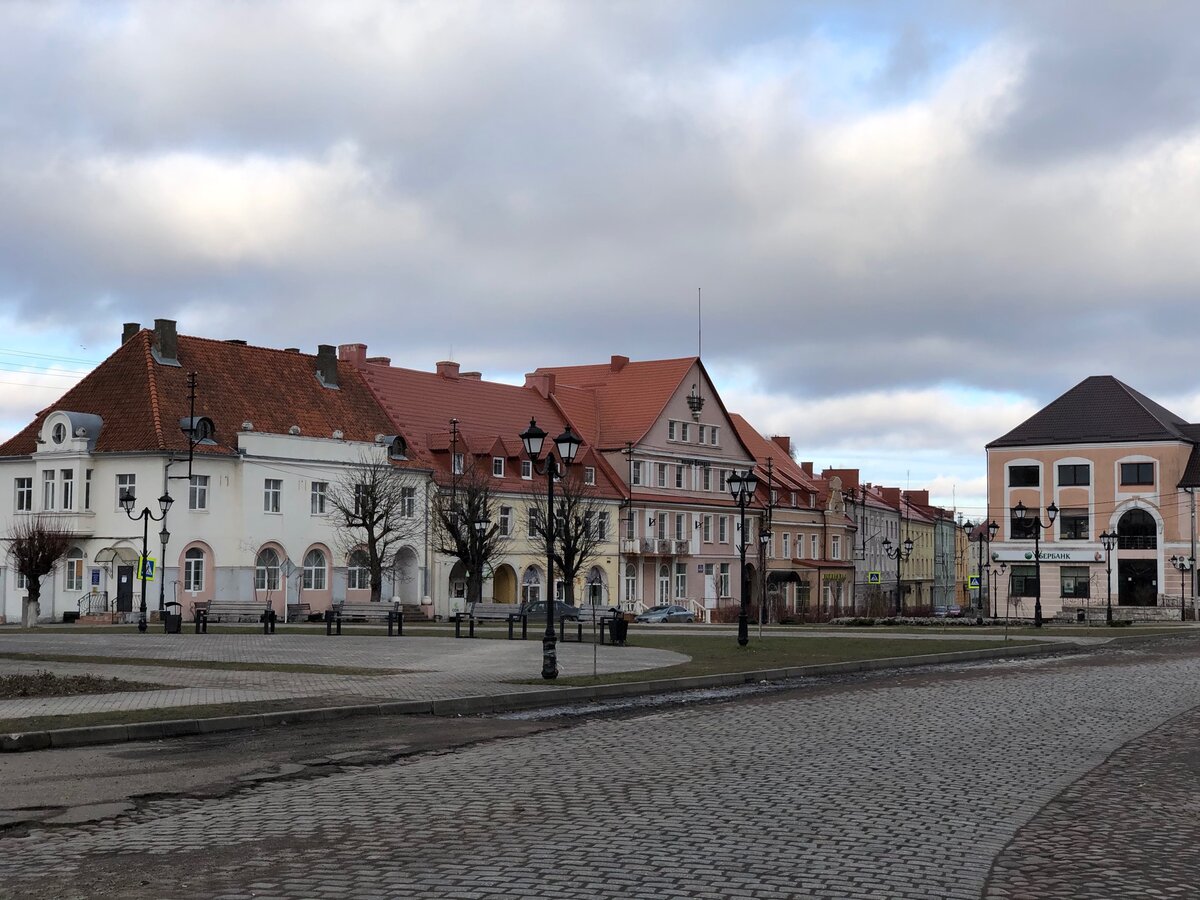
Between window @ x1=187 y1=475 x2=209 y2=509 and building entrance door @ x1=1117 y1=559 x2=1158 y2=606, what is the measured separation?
5491cm

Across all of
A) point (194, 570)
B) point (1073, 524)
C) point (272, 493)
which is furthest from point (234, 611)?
point (1073, 524)

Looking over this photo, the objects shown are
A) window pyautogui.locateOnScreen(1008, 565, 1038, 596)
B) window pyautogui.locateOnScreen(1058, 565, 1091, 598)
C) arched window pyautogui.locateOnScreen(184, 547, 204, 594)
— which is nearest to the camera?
arched window pyautogui.locateOnScreen(184, 547, 204, 594)

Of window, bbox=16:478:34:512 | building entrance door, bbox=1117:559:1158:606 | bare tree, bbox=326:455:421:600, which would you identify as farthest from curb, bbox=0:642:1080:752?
building entrance door, bbox=1117:559:1158:606

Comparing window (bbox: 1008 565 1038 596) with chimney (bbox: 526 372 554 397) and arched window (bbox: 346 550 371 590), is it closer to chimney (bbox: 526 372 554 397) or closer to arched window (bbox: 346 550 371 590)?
chimney (bbox: 526 372 554 397)

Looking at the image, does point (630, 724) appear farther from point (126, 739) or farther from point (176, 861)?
point (176, 861)

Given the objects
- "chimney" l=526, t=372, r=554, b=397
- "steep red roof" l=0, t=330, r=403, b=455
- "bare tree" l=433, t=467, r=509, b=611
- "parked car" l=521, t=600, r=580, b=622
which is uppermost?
"chimney" l=526, t=372, r=554, b=397

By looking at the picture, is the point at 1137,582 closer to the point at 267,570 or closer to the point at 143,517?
the point at 267,570

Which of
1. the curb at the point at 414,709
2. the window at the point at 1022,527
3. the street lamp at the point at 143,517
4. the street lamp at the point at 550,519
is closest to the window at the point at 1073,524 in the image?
the window at the point at 1022,527

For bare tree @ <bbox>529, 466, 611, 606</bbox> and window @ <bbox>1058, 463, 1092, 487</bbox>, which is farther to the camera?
window @ <bbox>1058, 463, 1092, 487</bbox>

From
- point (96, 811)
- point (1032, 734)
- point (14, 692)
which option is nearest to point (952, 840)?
point (96, 811)

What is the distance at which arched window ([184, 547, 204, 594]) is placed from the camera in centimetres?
6350

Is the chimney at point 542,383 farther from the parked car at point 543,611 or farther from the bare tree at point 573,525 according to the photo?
the parked car at point 543,611

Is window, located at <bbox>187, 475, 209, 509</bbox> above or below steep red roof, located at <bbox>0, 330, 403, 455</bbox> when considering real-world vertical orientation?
below

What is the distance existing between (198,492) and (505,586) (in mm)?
20023
